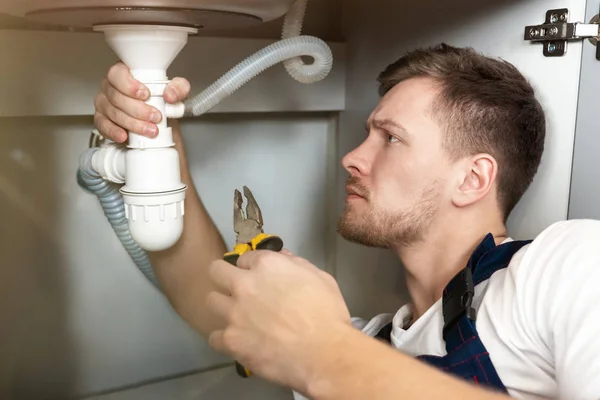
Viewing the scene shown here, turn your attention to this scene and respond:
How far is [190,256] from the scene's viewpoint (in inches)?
40.8

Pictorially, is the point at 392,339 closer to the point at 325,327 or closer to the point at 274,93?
the point at 325,327

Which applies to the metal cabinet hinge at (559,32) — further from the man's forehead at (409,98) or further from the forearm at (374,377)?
the forearm at (374,377)

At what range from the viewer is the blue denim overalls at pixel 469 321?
0.70 m

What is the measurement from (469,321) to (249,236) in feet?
1.02

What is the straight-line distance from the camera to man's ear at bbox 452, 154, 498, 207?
0.86m

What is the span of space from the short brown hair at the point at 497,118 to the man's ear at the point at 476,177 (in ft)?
0.05

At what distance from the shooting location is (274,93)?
4.01 feet

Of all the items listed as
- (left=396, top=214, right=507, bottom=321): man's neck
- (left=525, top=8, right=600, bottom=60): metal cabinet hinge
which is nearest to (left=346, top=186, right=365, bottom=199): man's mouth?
(left=396, top=214, right=507, bottom=321): man's neck

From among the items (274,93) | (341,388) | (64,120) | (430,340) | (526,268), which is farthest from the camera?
(274,93)

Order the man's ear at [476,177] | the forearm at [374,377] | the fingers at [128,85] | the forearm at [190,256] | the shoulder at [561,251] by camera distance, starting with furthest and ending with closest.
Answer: the forearm at [190,256] < the man's ear at [476,177] < the fingers at [128,85] < the shoulder at [561,251] < the forearm at [374,377]

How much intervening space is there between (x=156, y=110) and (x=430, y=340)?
470mm

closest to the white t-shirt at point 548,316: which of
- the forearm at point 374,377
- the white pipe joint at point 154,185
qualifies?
the forearm at point 374,377

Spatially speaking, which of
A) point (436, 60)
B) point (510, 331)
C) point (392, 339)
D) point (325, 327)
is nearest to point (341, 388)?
point (325, 327)

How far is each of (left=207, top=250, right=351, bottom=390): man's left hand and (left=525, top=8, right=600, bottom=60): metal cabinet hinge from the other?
48 cm
